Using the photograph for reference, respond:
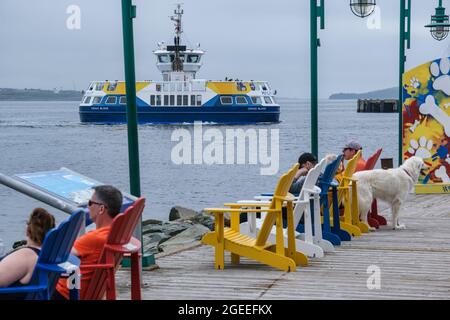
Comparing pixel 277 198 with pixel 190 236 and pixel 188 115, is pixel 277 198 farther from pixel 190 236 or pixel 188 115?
pixel 188 115

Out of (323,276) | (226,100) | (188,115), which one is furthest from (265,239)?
(188,115)

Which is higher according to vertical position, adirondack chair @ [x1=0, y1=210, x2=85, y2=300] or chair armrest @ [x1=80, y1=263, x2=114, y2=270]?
adirondack chair @ [x1=0, y1=210, x2=85, y2=300]

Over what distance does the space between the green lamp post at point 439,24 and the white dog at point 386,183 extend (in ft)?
38.5

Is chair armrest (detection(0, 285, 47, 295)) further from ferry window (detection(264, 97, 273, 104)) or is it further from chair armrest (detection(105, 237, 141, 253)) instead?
ferry window (detection(264, 97, 273, 104))

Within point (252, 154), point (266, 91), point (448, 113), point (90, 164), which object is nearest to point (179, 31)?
point (266, 91)

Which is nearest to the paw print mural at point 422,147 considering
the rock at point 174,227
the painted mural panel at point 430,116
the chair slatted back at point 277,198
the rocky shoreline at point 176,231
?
the painted mural panel at point 430,116

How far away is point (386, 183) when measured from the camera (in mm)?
12172

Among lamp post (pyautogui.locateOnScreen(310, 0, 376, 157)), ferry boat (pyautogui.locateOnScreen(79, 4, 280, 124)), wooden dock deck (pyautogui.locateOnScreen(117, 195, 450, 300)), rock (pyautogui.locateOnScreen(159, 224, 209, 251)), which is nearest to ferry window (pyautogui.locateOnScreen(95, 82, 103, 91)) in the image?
ferry boat (pyautogui.locateOnScreen(79, 4, 280, 124))

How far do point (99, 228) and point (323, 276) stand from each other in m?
2.99

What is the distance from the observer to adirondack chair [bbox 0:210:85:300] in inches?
206

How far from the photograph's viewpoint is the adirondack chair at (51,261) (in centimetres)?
522

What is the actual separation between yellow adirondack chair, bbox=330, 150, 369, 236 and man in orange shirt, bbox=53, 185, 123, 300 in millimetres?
5630

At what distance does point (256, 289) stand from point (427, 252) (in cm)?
289
